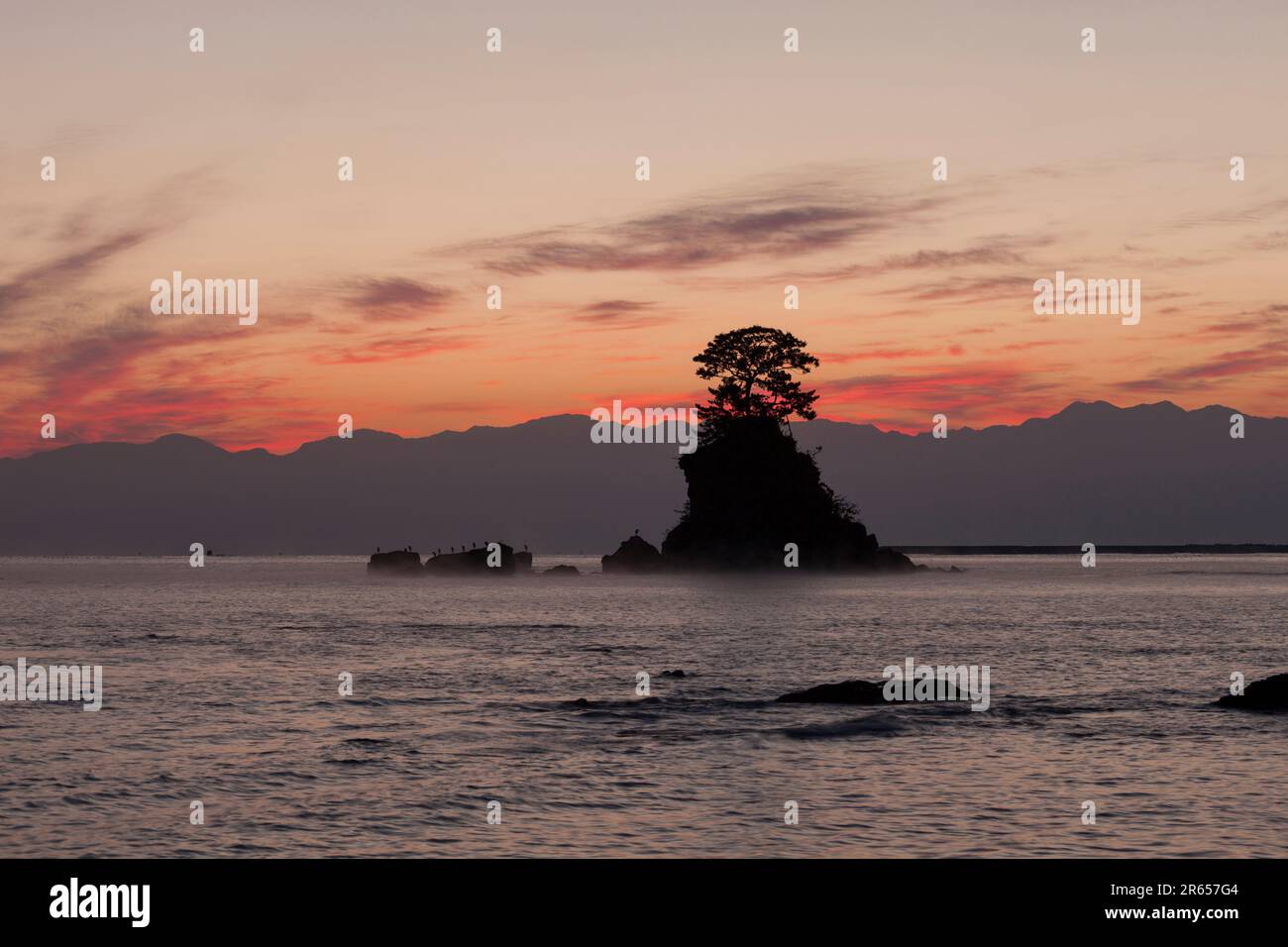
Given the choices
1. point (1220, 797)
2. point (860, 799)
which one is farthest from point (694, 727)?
point (1220, 797)

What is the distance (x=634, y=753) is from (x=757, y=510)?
132020mm

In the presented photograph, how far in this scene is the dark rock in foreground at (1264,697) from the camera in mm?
35844

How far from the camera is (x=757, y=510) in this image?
160m

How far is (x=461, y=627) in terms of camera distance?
82.6 metres

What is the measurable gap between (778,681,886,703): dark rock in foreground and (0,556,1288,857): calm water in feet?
4.28

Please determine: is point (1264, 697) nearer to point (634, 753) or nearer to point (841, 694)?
point (841, 694)

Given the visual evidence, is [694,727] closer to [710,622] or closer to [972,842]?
[972,842]

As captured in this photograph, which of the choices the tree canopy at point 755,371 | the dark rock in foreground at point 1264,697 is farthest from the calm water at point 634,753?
the tree canopy at point 755,371

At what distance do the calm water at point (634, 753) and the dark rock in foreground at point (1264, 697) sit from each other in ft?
3.89

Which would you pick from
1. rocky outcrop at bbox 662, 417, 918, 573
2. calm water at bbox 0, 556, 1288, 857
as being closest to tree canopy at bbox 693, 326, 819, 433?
rocky outcrop at bbox 662, 417, 918, 573

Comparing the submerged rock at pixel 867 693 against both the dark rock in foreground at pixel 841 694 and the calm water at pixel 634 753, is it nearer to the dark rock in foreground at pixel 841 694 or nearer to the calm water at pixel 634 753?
the dark rock in foreground at pixel 841 694

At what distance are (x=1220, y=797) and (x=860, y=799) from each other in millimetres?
6945

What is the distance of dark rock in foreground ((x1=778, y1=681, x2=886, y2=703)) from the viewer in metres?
37.8
